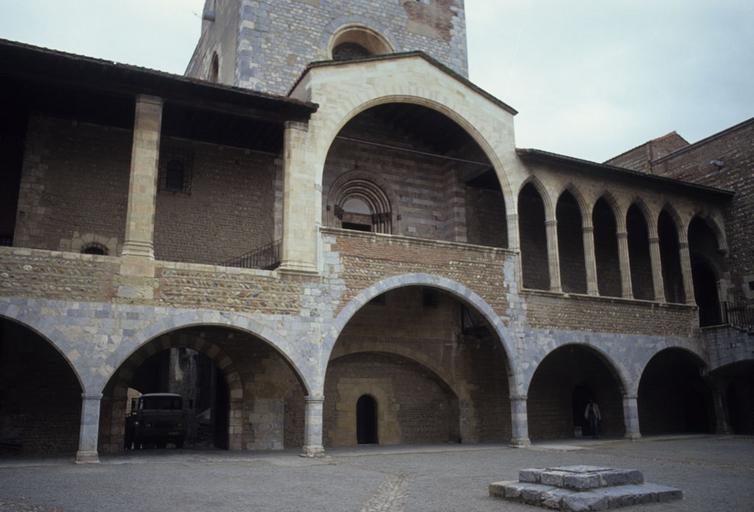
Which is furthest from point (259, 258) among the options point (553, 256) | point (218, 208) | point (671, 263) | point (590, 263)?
point (671, 263)

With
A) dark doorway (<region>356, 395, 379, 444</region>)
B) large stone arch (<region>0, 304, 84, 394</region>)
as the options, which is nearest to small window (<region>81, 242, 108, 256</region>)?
large stone arch (<region>0, 304, 84, 394</region>)

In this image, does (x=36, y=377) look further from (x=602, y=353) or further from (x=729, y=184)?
(x=729, y=184)

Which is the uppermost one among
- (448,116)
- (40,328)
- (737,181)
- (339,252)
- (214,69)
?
(214,69)

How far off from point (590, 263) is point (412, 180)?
556 centimetres

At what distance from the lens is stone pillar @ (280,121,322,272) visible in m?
14.4

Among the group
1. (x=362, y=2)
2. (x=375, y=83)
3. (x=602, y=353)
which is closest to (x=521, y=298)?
(x=602, y=353)

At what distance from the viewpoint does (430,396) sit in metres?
18.7

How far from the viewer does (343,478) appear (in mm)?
10172

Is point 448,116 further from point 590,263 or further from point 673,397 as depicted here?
point 673,397

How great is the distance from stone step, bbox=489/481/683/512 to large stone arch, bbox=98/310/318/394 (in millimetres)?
6469

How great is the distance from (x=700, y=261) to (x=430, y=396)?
11.1 m

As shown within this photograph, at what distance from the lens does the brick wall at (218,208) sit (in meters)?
15.9

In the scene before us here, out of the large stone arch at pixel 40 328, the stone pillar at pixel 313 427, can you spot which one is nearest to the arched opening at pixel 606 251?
the stone pillar at pixel 313 427

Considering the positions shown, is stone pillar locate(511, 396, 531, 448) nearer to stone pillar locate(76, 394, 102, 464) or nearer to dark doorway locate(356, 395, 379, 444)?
dark doorway locate(356, 395, 379, 444)
